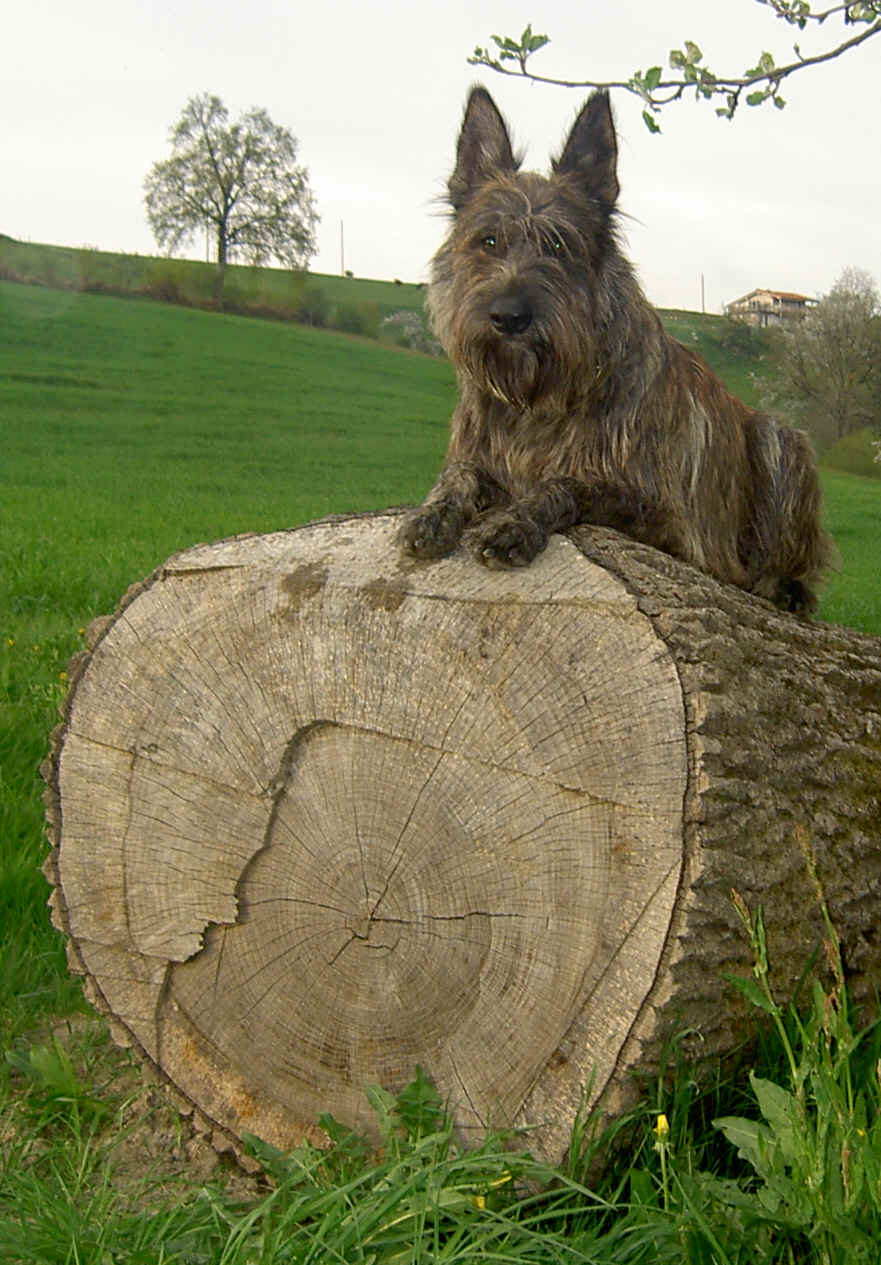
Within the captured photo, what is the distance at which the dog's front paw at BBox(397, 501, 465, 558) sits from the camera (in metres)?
3.21

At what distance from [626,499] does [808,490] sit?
142 cm

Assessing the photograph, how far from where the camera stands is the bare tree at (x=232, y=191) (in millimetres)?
56781

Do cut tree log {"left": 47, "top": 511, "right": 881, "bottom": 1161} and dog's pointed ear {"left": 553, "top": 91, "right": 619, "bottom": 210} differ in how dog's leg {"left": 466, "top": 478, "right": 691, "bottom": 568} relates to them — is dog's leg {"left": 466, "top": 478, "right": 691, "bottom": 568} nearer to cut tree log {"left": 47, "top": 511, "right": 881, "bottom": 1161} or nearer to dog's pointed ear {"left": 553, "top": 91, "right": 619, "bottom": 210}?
cut tree log {"left": 47, "top": 511, "right": 881, "bottom": 1161}

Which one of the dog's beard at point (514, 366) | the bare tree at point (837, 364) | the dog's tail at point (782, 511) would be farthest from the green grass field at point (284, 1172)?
the bare tree at point (837, 364)

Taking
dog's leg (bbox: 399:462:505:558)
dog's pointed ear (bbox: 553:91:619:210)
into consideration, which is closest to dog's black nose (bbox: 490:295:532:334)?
dog's leg (bbox: 399:462:505:558)

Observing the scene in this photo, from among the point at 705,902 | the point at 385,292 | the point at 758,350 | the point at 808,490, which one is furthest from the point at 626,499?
the point at 385,292

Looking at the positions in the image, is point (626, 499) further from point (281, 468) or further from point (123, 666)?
point (281, 468)

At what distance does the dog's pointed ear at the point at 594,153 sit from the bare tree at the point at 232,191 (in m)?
54.7

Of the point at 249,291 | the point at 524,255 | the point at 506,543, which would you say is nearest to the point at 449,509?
the point at 506,543

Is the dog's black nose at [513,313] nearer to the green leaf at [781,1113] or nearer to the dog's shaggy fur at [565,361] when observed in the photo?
the dog's shaggy fur at [565,361]

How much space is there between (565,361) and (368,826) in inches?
72.9

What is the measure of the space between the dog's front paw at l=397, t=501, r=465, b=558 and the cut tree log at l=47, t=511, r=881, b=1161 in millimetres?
58

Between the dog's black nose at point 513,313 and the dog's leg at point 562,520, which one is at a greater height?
the dog's black nose at point 513,313

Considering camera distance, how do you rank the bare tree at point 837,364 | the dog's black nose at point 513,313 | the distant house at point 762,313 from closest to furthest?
the dog's black nose at point 513,313 → the bare tree at point 837,364 → the distant house at point 762,313
